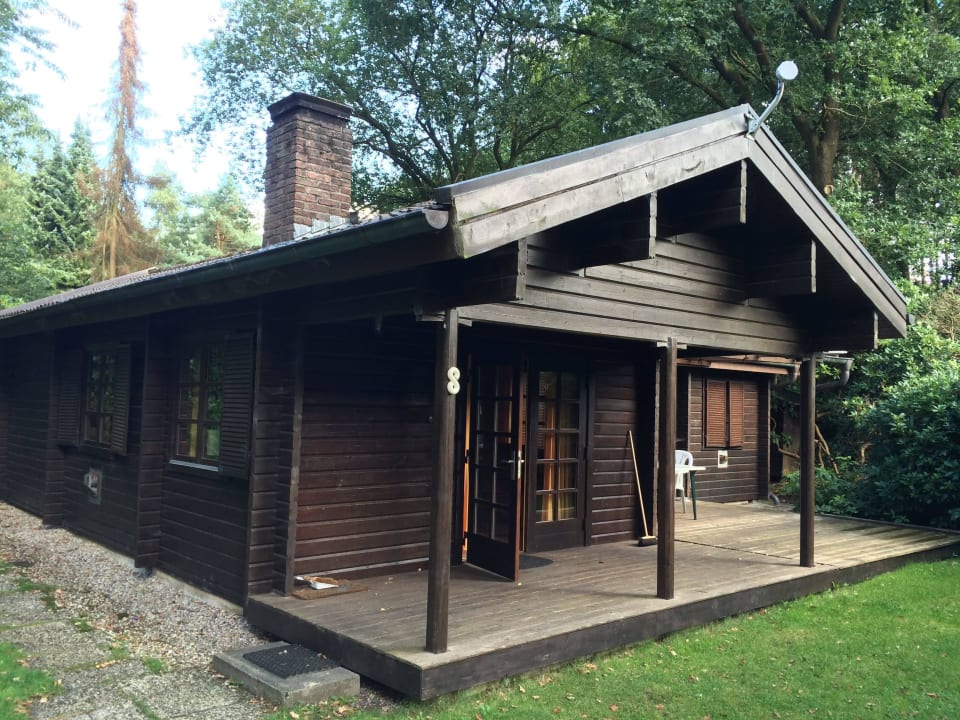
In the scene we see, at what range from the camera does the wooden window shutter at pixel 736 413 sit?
1173 centimetres

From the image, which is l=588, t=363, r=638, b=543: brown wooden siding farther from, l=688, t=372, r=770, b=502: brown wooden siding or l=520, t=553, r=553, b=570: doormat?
l=688, t=372, r=770, b=502: brown wooden siding

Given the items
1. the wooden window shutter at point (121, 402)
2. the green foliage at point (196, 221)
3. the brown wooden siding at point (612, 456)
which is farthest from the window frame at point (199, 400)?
the green foliage at point (196, 221)

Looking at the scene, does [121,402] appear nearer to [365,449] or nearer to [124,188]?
[365,449]

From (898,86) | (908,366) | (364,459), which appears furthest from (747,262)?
(898,86)

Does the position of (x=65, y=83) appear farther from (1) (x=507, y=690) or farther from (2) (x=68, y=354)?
(1) (x=507, y=690)

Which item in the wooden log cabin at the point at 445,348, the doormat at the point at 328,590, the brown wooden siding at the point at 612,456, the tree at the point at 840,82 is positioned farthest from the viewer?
the tree at the point at 840,82

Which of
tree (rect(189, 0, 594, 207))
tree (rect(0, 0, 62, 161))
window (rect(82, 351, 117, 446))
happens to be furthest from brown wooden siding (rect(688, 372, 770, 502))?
tree (rect(0, 0, 62, 161))

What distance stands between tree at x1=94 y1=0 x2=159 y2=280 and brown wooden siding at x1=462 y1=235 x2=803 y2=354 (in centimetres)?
2016

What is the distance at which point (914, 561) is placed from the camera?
25.0ft

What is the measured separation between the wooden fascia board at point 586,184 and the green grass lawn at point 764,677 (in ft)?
7.83

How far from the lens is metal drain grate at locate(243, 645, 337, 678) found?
4.30 meters

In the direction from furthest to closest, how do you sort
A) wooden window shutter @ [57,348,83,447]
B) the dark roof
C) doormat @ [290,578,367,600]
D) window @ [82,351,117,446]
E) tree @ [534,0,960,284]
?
1. tree @ [534,0,960,284]
2. wooden window shutter @ [57,348,83,447]
3. window @ [82,351,117,446]
4. doormat @ [290,578,367,600]
5. the dark roof

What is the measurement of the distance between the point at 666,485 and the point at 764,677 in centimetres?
136

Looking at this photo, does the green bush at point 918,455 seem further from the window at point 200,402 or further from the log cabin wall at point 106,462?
the log cabin wall at point 106,462
